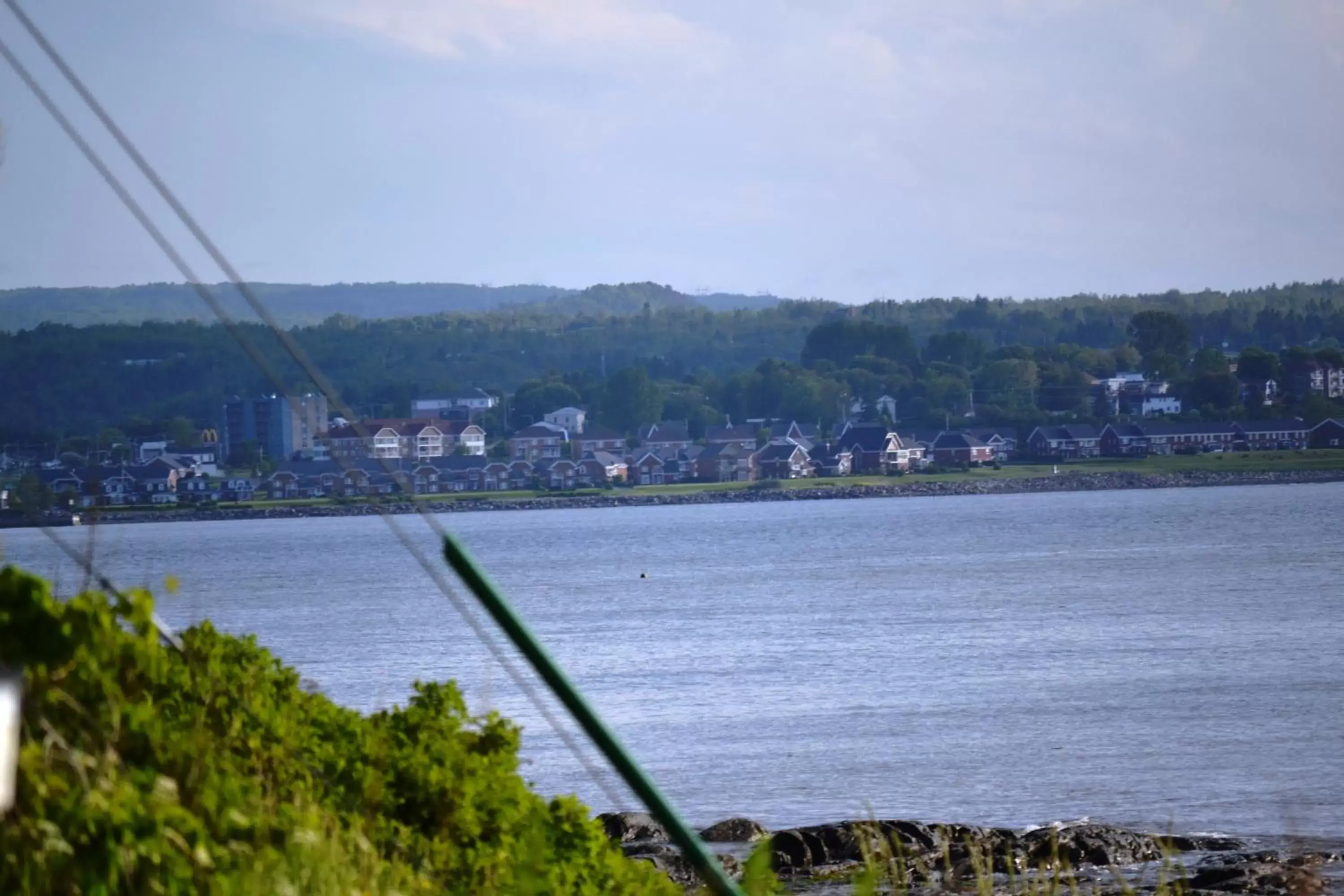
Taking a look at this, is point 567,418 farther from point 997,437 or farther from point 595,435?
point 997,437

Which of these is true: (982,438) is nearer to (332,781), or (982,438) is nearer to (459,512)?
(459,512)

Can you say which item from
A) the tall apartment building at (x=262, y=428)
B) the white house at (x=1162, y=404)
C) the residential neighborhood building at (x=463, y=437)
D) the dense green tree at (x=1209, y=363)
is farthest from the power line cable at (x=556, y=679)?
the white house at (x=1162, y=404)

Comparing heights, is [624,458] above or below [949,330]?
below

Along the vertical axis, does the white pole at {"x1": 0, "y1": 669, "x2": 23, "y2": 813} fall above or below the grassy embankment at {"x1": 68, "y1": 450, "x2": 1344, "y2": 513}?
above

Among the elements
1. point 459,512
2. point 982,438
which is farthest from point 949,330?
point 459,512

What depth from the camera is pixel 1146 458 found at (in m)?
175

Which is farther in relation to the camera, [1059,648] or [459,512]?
[459,512]

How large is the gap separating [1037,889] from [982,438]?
166 metres

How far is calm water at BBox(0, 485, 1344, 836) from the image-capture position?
27203 millimetres

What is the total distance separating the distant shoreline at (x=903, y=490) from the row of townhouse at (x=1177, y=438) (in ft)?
9.49

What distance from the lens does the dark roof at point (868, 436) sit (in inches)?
6452

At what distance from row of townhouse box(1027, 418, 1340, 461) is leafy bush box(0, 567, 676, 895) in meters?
166

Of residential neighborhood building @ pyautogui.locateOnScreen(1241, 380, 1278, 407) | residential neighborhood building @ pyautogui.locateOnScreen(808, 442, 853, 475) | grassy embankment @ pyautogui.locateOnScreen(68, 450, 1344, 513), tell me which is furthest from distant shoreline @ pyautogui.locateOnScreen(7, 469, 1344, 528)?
residential neighborhood building @ pyautogui.locateOnScreen(1241, 380, 1278, 407)

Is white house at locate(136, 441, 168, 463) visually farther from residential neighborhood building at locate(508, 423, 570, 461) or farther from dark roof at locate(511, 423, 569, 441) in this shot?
residential neighborhood building at locate(508, 423, 570, 461)
